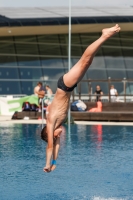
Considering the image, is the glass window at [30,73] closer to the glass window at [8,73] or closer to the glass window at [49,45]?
the glass window at [8,73]

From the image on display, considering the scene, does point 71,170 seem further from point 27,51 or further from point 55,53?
point 55,53

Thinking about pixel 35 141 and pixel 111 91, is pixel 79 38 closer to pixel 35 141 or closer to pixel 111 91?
pixel 111 91

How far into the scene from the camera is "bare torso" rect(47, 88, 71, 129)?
23.1 ft

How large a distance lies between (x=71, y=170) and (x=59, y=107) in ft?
13.9

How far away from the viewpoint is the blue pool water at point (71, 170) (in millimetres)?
8766

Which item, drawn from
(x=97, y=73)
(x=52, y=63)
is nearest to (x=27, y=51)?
(x=52, y=63)

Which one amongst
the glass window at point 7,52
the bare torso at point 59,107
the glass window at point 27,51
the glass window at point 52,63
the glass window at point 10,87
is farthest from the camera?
the glass window at point 52,63

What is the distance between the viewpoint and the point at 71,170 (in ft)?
36.7

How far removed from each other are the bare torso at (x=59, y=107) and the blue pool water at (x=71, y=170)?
1.56 m

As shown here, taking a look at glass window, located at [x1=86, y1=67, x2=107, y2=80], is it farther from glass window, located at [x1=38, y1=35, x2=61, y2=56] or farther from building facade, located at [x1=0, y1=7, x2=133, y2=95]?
glass window, located at [x1=38, y1=35, x2=61, y2=56]

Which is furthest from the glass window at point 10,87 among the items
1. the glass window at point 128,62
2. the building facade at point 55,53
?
the glass window at point 128,62

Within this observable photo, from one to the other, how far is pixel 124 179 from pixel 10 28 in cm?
2882

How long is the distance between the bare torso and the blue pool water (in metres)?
1.56

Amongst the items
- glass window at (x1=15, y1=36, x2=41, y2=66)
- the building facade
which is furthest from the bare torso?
glass window at (x1=15, y1=36, x2=41, y2=66)
